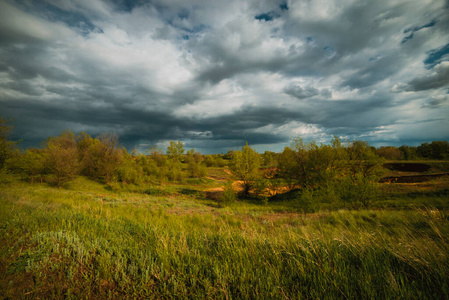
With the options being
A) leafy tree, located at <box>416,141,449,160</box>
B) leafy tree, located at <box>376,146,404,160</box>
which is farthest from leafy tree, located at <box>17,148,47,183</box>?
leafy tree, located at <box>416,141,449,160</box>

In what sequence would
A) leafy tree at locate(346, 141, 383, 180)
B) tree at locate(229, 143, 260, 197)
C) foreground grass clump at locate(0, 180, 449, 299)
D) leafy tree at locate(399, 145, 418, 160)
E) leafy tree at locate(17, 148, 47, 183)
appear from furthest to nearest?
leafy tree at locate(399, 145, 418, 160) < tree at locate(229, 143, 260, 197) < leafy tree at locate(346, 141, 383, 180) < leafy tree at locate(17, 148, 47, 183) < foreground grass clump at locate(0, 180, 449, 299)

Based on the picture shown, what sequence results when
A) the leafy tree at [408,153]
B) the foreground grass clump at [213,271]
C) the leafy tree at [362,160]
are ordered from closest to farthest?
the foreground grass clump at [213,271], the leafy tree at [362,160], the leafy tree at [408,153]

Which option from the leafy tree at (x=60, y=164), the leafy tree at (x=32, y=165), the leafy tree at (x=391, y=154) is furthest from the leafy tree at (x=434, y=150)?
the leafy tree at (x=32, y=165)

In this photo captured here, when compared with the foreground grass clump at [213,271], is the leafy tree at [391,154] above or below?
above

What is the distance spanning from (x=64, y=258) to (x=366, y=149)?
153 feet

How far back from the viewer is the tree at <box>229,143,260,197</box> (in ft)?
111

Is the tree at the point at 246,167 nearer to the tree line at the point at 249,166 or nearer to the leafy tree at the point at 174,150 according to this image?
the tree line at the point at 249,166

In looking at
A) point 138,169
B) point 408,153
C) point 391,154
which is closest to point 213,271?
point 138,169

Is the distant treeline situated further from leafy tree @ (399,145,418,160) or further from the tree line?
leafy tree @ (399,145,418,160)

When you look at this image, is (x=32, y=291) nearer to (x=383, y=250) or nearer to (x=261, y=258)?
(x=261, y=258)

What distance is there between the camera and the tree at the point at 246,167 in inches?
1330

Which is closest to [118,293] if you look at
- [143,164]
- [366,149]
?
[366,149]

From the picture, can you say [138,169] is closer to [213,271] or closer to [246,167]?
[246,167]

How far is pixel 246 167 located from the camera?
34.1m
